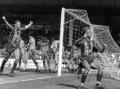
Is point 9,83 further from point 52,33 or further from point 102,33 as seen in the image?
point 52,33

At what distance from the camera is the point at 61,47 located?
43.2 feet

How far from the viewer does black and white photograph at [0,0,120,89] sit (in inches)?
373

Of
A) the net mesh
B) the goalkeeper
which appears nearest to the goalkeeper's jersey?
the goalkeeper

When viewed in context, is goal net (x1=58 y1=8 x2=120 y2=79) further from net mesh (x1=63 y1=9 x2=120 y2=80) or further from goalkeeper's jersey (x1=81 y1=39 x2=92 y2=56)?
goalkeeper's jersey (x1=81 y1=39 x2=92 y2=56)

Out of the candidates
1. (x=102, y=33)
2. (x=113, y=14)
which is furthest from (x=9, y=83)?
(x=113, y=14)

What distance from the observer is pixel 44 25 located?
35.3 m

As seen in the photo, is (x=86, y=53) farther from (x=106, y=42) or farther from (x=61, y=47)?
(x=106, y=42)

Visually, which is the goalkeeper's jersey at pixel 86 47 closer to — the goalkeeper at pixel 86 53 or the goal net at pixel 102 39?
the goalkeeper at pixel 86 53

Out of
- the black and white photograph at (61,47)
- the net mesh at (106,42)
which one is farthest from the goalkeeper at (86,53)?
the net mesh at (106,42)

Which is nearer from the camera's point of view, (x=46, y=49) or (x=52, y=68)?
(x=46, y=49)

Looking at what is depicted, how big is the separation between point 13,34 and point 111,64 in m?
4.26

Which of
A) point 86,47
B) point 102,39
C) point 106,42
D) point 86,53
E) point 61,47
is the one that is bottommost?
point 86,53

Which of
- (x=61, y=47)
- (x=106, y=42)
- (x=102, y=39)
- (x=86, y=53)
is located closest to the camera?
(x=86, y=53)

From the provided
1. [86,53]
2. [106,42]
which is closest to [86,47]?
[86,53]
